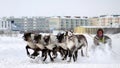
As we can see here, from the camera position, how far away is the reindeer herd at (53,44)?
1126 centimetres

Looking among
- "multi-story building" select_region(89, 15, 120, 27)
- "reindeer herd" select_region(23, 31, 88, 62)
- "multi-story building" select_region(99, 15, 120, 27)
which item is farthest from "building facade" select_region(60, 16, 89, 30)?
"reindeer herd" select_region(23, 31, 88, 62)

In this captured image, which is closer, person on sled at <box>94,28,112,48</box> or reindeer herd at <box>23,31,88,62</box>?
reindeer herd at <box>23,31,88,62</box>

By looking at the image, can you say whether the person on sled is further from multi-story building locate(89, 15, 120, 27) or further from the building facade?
the building facade

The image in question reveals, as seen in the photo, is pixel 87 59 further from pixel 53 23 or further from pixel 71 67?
pixel 53 23

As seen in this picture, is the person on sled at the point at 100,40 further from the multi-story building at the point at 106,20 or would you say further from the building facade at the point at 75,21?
the building facade at the point at 75,21

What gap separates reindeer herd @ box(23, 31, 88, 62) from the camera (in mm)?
11258

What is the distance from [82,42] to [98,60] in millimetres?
801

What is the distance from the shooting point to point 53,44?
11336 millimetres

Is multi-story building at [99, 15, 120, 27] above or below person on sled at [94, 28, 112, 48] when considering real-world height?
below

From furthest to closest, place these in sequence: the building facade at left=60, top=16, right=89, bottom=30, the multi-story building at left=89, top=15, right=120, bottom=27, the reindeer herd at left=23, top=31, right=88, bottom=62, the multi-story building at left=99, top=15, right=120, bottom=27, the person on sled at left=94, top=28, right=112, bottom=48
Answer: the building facade at left=60, top=16, right=89, bottom=30
the multi-story building at left=99, top=15, right=120, bottom=27
the multi-story building at left=89, top=15, right=120, bottom=27
the person on sled at left=94, top=28, right=112, bottom=48
the reindeer herd at left=23, top=31, right=88, bottom=62

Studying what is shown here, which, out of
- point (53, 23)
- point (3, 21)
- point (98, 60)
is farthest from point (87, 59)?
point (53, 23)

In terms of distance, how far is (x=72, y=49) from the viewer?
11.5 meters

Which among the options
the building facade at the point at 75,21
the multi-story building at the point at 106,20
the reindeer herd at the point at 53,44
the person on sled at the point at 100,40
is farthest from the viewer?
the building facade at the point at 75,21

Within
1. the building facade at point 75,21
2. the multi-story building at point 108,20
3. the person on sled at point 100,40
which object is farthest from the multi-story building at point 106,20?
the person on sled at point 100,40
